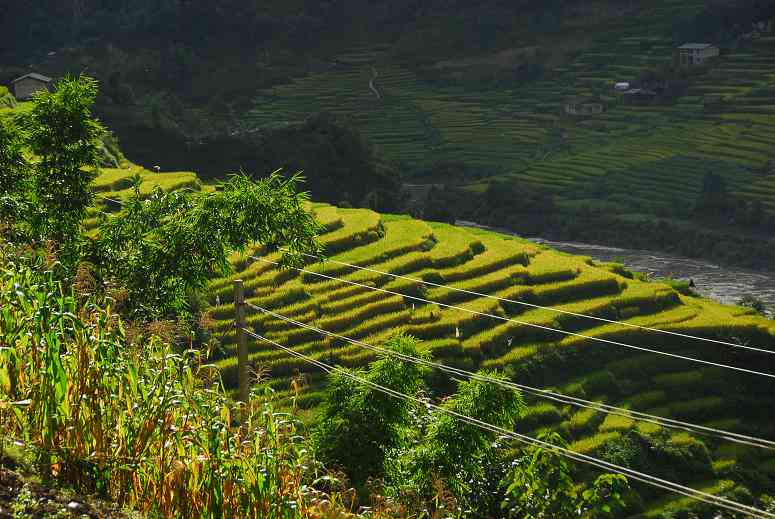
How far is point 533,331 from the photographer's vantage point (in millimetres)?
20969

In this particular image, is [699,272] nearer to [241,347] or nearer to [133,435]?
[241,347]

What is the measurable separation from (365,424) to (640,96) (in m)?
53.3

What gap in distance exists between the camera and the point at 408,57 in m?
73.7

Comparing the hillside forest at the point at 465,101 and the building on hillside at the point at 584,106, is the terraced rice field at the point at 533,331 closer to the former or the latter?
the hillside forest at the point at 465,101

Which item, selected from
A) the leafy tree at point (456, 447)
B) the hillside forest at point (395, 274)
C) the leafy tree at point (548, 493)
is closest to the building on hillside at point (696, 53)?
the hillside forest at point (395, 274)

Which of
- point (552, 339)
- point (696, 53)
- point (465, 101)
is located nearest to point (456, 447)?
point (552, 339)

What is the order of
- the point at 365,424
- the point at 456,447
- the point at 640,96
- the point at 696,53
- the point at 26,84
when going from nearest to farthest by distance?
the point at 456,447 < the point at 365,424 < the point at 26,84 < the point at 640,96 < the point at 696,53

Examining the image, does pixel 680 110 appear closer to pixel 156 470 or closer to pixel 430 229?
pixel 430 229

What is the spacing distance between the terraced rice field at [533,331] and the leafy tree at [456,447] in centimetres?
644

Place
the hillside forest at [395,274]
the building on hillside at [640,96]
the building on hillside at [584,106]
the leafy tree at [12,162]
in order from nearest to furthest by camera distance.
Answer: the hillside forest at [395,274], the leafy tree at [12,162], the building on hillside at [640,96], the building on hillside at [584,106]

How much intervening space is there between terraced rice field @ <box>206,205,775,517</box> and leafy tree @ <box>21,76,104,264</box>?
16.8ft

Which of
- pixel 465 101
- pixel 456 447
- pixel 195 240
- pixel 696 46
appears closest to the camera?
pixel 456 447

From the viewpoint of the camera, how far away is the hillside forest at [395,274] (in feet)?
19.1

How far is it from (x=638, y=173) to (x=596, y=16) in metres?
25.6
